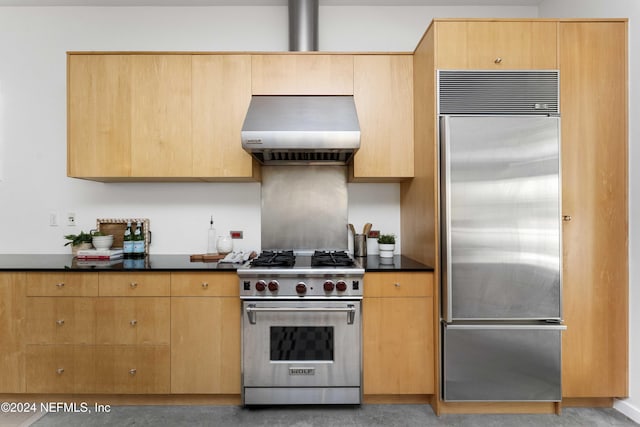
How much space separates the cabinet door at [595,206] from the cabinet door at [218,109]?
6.92 ft

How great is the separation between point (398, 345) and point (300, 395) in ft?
2.26

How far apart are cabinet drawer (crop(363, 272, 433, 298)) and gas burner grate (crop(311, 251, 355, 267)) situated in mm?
170

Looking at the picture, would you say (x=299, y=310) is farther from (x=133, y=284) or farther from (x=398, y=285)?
(x=133, y=284)

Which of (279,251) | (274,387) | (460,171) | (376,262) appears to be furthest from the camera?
(279,251)

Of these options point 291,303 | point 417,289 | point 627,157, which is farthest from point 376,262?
point 627,157

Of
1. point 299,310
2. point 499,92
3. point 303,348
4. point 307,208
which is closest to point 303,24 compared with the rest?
point 307,208

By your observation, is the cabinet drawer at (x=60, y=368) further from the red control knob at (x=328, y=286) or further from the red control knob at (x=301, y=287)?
the red control knob at (x=328, y=286)

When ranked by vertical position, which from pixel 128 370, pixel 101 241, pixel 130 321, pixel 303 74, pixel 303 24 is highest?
pixel 303 24

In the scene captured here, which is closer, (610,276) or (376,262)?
(610,276)

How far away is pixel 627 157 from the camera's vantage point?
2.19m

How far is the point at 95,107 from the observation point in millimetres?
2551

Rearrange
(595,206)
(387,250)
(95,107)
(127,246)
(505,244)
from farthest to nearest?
(127,246) → (387,250) → (95,107) → (595,206) → (505,244)

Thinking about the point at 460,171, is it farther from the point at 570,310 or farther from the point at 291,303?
the point at 291,303

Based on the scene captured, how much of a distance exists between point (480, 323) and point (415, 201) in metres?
0.91
